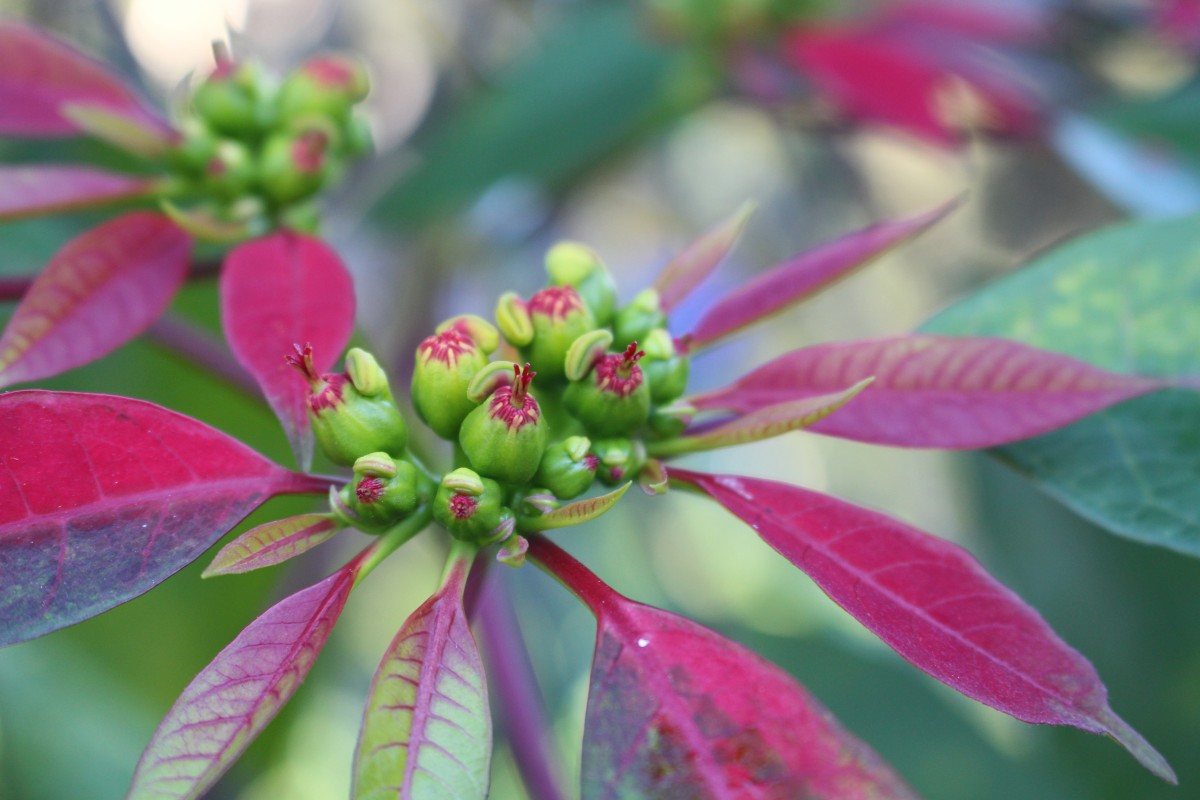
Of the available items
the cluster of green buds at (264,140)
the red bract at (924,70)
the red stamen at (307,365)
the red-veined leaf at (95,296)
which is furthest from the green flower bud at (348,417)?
the red bract at (924,70)

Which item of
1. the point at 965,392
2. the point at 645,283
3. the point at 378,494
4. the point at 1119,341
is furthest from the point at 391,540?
the point at 645,283

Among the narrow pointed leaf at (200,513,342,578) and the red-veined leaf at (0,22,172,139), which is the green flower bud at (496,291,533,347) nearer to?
the narrow pointed leaf at (200,513,342,578)

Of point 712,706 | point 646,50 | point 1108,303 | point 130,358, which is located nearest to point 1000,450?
point 1108,303

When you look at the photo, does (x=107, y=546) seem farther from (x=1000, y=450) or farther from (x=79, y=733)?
(x=79, y=733)

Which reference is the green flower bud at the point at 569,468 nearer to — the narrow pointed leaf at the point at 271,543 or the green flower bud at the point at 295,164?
the narrow pointed leaf at the point at 271,543

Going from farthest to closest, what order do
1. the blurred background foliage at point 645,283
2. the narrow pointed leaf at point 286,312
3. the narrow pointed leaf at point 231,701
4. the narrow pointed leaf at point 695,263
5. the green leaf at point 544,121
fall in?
1. the green leaf at point 544,121
2. the blurred background foliage at point 645,283
3. the narrow pointed leaf at point 695,263
4. the narrow pointed leaf at point 286,312
5. the narrow pointed leaf at point 231,701

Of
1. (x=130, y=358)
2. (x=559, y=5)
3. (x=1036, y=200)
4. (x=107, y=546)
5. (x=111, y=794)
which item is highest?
(x=559, y=5)
